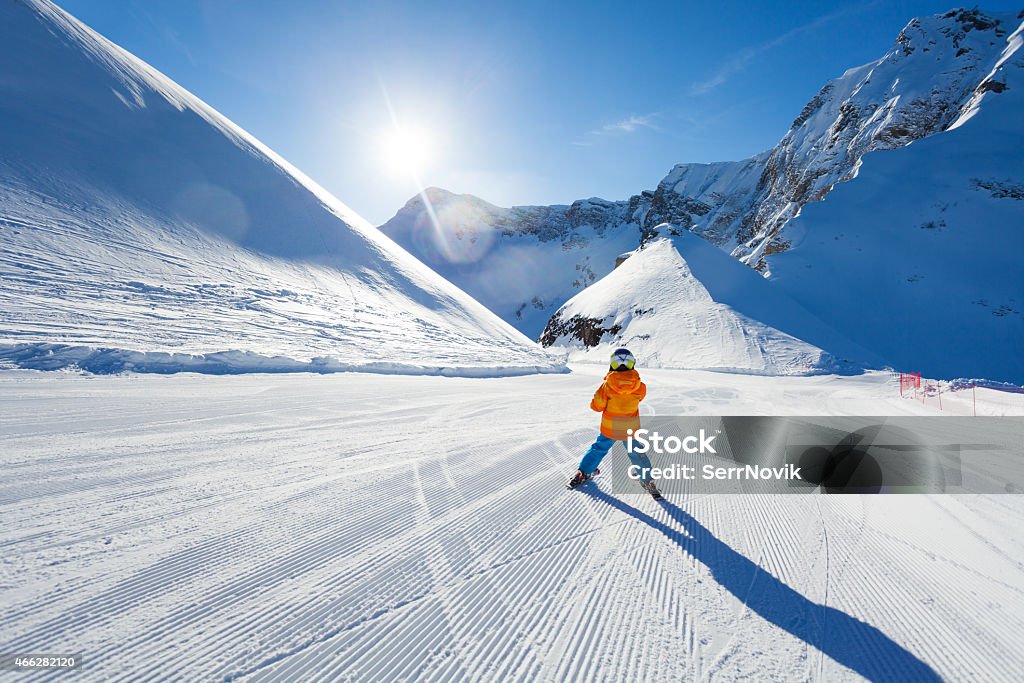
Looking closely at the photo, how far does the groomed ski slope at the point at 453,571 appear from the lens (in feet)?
5.20

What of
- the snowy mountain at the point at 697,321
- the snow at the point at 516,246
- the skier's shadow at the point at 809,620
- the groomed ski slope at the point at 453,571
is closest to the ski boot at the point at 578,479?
the groomed ski slope at the point at 453,571

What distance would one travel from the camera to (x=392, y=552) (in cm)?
227

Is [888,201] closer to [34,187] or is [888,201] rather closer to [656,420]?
[656,420]

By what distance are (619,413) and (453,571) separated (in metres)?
1.95

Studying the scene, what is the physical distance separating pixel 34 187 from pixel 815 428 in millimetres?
20114

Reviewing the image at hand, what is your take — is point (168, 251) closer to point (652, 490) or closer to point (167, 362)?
point (167, 362)

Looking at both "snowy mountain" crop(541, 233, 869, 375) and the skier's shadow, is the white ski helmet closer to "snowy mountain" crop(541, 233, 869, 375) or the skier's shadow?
the skier's shadow

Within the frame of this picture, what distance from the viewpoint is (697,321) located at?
2683 centimetres

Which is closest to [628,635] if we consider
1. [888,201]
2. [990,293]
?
[990,293]

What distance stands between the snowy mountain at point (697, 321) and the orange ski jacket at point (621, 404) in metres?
21.2

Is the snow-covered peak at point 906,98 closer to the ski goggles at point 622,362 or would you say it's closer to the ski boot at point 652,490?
the ski goggles at point 622,362

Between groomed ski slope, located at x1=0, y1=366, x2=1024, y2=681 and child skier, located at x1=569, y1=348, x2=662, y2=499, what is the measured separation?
11.1 inches

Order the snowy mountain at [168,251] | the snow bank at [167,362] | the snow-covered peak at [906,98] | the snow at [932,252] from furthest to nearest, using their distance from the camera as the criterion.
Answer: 1. the snow-covered peak at [906,98]
2. the snow at [932,252]
3. the snowy mountain at [168,251]
4. the snow bank at [167,362]

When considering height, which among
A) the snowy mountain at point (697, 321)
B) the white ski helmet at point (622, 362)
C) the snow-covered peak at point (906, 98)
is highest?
the snow-covered peak at point (906, 98)
